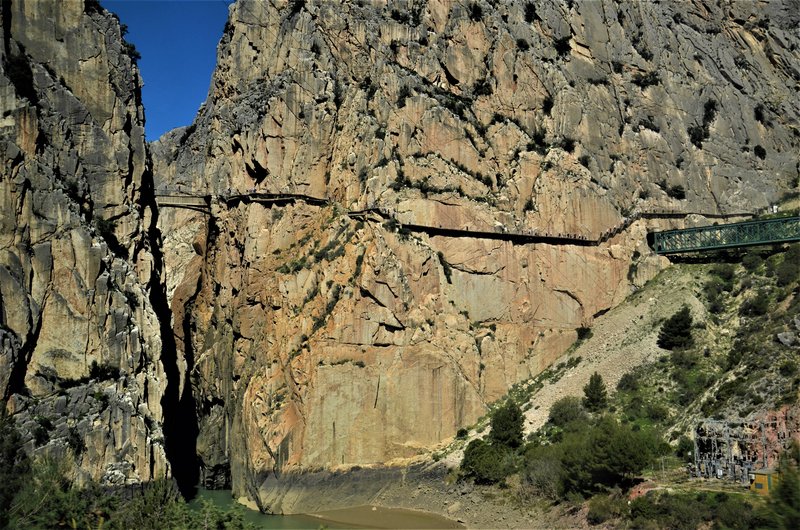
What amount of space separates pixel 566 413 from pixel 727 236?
2450 cm

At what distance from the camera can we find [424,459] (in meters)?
70.0

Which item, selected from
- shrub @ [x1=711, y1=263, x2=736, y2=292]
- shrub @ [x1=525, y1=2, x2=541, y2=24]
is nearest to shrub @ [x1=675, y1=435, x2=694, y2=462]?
shrub @ [x1=711, y1=263, x2=736, y2=292]

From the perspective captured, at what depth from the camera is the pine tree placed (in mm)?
69250

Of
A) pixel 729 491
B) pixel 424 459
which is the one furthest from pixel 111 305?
pixel 729 491

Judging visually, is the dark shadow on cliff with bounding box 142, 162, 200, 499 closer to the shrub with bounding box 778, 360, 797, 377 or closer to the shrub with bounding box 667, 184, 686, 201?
the shrub with bounding box 778, 360, 797, 377

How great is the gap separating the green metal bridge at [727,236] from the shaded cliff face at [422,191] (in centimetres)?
Result: 248

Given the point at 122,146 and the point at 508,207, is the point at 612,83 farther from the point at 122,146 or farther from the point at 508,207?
the point at 122,146

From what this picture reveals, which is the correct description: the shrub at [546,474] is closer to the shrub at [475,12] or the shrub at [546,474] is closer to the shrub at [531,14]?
the shrub at [475,12]

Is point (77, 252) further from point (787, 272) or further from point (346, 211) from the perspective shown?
point (787, 272)

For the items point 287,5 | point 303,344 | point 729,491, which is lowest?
point 729,491

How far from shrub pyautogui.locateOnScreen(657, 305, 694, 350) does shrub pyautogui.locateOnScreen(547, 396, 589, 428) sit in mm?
9128

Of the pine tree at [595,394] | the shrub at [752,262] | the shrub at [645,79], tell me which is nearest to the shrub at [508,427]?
the pine tree at [595,394]

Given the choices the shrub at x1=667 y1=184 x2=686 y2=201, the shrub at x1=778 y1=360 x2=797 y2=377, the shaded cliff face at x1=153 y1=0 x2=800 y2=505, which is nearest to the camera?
the shrub at x1=778 y1=360 x2=797 y2=377

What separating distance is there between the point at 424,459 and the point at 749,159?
46.4 m
